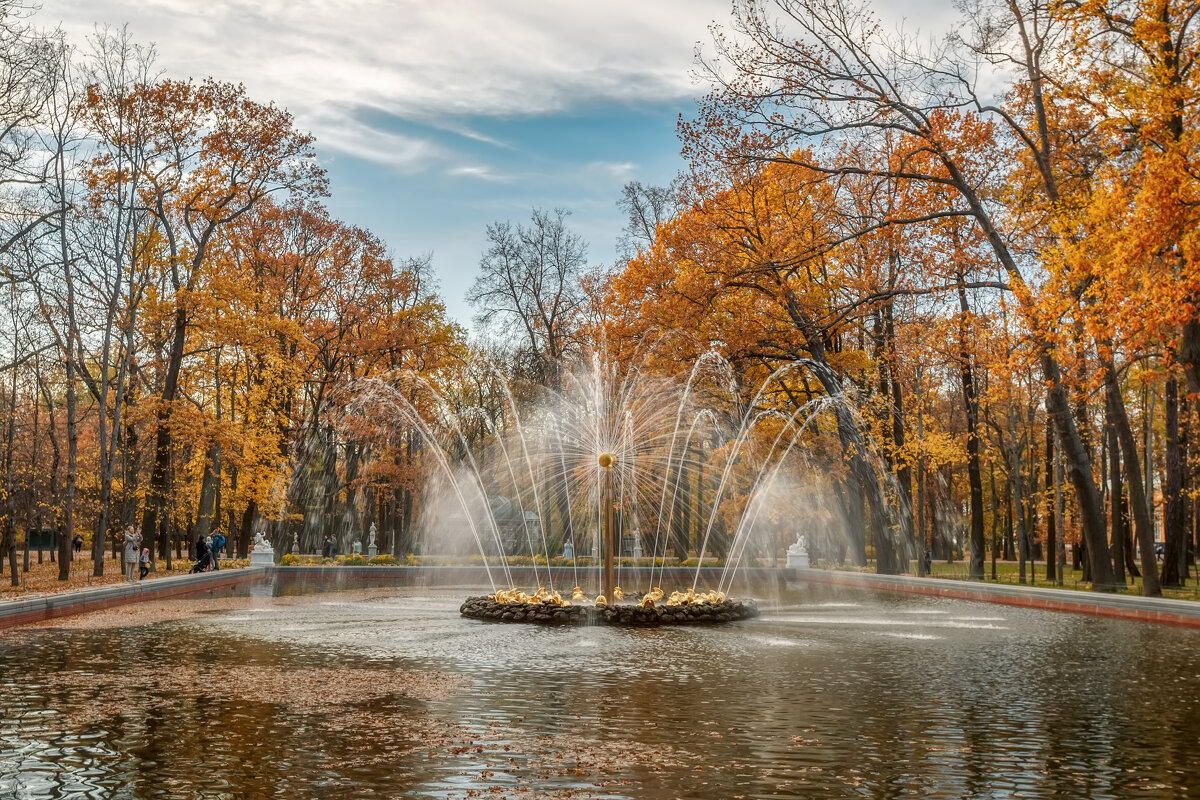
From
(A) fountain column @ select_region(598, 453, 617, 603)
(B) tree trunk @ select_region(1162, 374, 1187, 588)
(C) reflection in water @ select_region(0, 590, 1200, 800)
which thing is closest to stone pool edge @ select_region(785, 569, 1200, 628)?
(C) reflection in water @ select_region(0, 590, 1200, 800)

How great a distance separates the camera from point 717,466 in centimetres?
3506

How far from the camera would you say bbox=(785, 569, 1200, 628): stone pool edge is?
18922 mm

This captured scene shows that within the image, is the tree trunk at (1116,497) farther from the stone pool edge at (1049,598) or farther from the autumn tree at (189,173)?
the autumn tree at (189,173)

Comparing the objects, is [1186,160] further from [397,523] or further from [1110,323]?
[397,523]

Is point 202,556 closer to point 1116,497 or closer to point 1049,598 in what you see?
point 1049,598

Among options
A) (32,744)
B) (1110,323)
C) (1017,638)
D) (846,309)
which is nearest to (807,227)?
(846,309)

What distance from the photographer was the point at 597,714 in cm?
978

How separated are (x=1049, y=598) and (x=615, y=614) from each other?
10.5m

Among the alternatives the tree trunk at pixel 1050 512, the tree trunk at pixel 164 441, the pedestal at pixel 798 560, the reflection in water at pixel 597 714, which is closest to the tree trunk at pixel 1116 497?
the tree trunk at pixel 1050 512

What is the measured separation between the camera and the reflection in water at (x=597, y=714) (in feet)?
23.5

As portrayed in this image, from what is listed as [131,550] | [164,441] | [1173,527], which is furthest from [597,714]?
[164,441]

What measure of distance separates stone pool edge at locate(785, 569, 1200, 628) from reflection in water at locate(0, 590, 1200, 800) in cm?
214

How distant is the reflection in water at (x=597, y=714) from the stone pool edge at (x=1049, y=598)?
2.14m

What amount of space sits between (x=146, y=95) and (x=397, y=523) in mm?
36808
